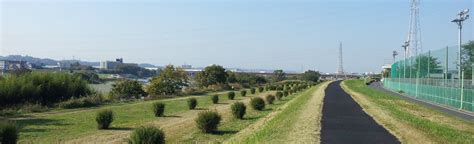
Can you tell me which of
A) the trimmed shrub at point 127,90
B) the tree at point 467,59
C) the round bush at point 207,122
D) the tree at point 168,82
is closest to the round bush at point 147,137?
the round bush at point 207,122

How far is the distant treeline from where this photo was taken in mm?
36438

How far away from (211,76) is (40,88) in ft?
154

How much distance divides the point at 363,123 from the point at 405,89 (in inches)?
1709

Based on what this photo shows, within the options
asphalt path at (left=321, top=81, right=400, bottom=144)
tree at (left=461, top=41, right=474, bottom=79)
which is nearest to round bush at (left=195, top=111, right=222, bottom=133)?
asphalt path at (left=321, top=81, right=400, bottom=144)

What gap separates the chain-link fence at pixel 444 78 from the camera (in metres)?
33.9

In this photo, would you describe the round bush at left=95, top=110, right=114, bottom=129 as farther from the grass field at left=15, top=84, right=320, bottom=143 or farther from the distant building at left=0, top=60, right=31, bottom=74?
the distant building at left=0, top=60, right=31, bottom=74

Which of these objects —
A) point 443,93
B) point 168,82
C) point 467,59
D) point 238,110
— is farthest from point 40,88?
point 467,59

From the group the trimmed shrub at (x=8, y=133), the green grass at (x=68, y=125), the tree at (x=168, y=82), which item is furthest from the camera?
the tree at (x=168, y=82)

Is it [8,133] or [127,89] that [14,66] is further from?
[8,133]

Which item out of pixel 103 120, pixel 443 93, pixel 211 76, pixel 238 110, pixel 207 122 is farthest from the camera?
pixel 211 76

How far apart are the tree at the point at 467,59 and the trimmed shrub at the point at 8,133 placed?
27.5m

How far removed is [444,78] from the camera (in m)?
39.9

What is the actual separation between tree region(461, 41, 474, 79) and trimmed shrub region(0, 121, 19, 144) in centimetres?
2745

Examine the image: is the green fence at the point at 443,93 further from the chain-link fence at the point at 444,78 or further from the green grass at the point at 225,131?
the green grass at the point at 225,131
